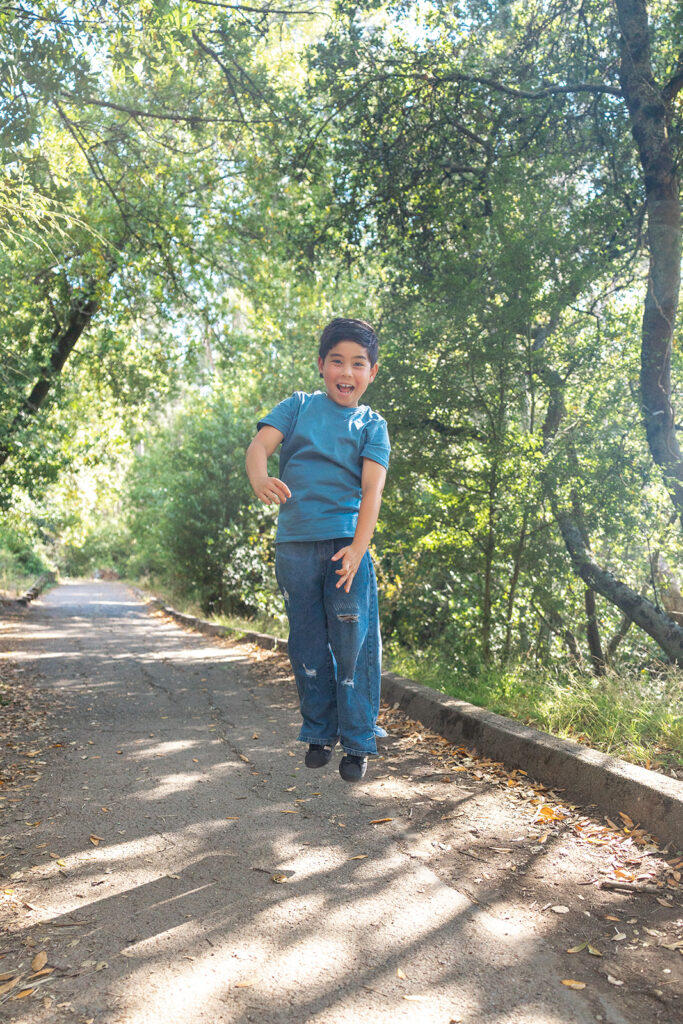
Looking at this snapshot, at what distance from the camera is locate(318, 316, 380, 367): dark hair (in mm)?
3600

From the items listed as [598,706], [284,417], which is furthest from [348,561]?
[598,706]

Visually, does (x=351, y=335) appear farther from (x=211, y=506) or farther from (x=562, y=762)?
(x=211, y=506)

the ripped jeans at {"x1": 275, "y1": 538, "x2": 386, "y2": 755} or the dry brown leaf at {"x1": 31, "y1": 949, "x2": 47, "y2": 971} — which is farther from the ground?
the ripped jeans at {"x1": 275, "y1": 538, "x2": 386, "y2": 755}

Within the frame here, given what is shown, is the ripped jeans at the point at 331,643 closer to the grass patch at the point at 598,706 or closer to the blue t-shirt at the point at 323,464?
the blue t-shirt at the point at 323,464

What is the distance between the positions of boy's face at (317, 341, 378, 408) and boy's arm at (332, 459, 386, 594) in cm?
35

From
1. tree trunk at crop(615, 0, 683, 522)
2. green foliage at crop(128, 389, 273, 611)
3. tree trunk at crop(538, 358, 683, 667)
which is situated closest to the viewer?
tree trunk at crop(538, 358, 683, 667)

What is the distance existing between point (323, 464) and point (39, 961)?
80.0 inches

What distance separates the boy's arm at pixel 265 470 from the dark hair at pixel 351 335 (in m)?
0.42

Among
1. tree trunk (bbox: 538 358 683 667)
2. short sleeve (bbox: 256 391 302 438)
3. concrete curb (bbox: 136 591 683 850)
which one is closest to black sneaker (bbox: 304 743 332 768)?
short sleeve (bbox: 256 391 302 438)

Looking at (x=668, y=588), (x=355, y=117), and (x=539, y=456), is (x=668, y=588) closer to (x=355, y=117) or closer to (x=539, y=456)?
(x=539, y=456)

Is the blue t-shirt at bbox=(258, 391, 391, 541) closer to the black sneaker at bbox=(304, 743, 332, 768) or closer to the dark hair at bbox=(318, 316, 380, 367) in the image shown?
the dark hair at bbox=(318, 316, 380, 367)

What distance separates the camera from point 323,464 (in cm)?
353

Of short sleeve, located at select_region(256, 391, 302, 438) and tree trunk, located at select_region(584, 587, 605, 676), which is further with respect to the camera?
tree trunk, located at select_region(584, 587, 605, 676)

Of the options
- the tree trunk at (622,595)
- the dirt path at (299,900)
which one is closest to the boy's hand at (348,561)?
the dirt path at (299,900)
